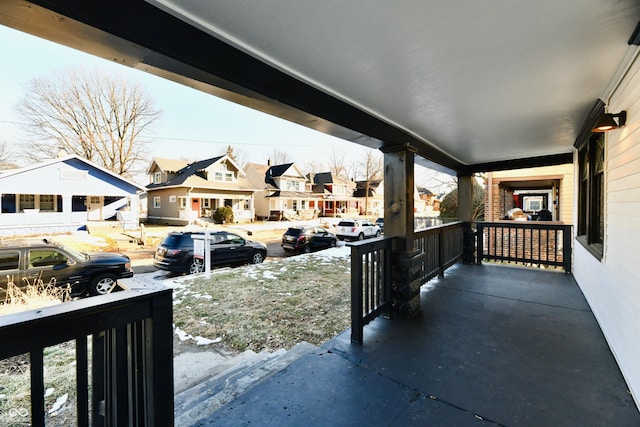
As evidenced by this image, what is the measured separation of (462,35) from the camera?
1674mm

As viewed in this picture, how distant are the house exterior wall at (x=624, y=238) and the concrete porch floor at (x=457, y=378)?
22cm

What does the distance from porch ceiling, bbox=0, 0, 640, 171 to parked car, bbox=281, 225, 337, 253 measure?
312 inches

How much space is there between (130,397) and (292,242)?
366 inches

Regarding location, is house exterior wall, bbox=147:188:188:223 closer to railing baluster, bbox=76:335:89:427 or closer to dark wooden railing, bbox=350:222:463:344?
dark wooden railing, bbox=350:222:463:344

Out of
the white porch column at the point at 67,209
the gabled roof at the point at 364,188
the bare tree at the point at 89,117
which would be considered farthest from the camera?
the gabled roof at the point at 364,188

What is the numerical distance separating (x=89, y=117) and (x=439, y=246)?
23.6 m

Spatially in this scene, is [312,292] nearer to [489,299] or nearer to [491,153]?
[489,299]

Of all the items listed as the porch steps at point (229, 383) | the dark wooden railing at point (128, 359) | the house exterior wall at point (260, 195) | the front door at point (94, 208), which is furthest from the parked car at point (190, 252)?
the house exterior wall at point (260, 195)

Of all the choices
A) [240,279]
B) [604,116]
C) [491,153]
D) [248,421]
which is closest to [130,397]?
[248,421]

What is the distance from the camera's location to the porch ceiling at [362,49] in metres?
1.38

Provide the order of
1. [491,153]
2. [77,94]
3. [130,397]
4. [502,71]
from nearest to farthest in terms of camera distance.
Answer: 1. [130,397]
2. [502,71]
3. [491,153]
4. [77,94]

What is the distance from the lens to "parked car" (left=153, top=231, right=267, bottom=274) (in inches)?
277

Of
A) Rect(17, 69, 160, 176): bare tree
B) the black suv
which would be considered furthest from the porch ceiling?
Rect(17, 69, 160, 176): bare tree

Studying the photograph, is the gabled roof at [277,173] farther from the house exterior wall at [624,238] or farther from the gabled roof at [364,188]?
the house exterior wall at [624,238]
